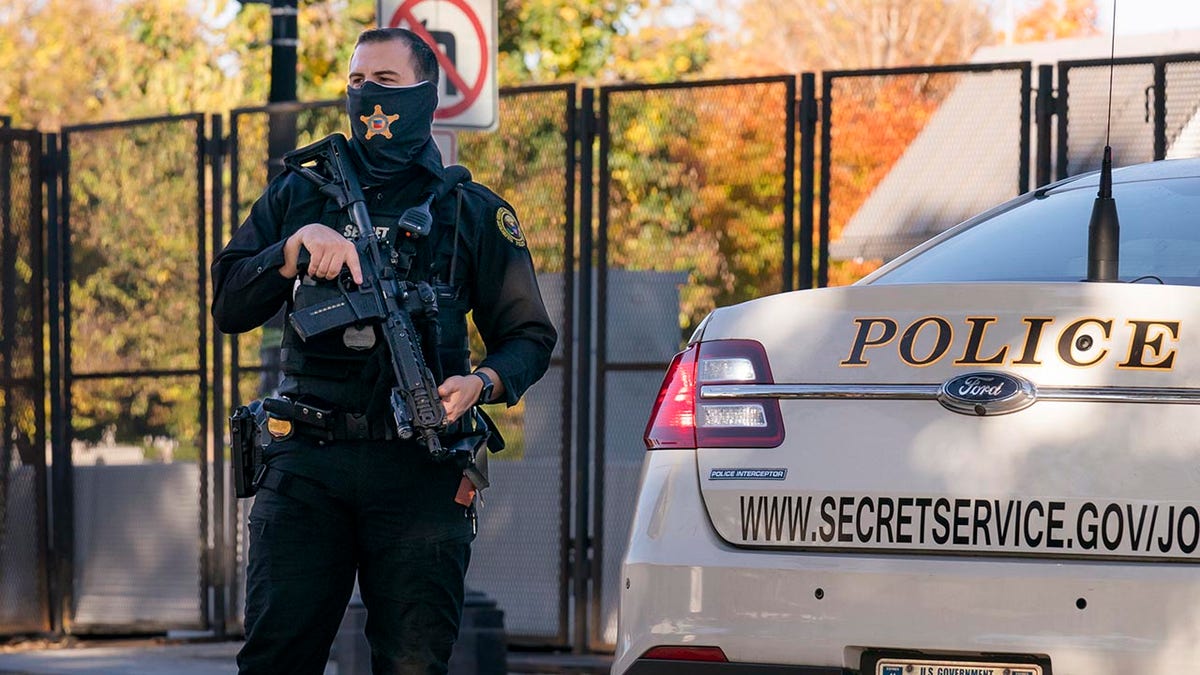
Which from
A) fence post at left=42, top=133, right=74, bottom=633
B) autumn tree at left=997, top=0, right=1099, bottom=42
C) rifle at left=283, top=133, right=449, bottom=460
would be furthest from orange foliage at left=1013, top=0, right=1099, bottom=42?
rifle at left=283, top=133, right=449, bottom=460

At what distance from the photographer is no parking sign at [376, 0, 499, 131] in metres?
7.40

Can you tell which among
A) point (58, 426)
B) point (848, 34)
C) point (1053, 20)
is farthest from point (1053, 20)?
point (58, 426)

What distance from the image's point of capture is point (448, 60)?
746 centimetres

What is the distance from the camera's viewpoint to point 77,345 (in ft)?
33.4

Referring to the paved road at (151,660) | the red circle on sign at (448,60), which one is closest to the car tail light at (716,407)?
the red circle on sign at (448,60)

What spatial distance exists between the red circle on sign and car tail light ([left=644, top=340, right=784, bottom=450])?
3.36 meters

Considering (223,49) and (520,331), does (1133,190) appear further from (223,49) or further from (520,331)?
(223,49)

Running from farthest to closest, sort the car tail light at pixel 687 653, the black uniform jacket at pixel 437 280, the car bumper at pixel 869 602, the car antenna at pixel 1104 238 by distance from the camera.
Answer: the black uniform jacket at pixel 437 280
the car antenna at pixel 1104 238
the car tail light at pixel 687 653
the car bumper at pixel 869 602

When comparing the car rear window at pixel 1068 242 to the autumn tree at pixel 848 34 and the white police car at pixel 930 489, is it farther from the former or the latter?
the autumn tree at pixel 848 34

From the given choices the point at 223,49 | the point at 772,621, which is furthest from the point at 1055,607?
the point at 223,49

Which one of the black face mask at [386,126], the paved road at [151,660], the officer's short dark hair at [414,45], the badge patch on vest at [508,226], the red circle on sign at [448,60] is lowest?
the paved road at [151,660]

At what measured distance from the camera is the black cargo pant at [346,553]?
13.9 ft

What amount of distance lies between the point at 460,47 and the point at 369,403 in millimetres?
3457

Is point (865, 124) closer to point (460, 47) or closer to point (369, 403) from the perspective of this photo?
point (460, 47)
